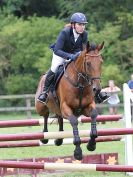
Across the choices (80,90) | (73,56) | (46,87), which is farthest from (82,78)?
(46,87)

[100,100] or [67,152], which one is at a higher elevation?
[100,100]

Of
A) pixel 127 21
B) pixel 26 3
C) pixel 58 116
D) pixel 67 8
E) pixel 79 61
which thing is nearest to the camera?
pixel 79 61

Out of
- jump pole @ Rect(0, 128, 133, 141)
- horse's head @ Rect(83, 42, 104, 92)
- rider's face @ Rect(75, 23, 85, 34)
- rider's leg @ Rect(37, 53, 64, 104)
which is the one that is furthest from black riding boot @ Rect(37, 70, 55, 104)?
jump pole @ Rect(0, 128, 133, 141)

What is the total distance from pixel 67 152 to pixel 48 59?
1965 centimetres

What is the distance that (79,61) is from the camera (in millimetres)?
8836

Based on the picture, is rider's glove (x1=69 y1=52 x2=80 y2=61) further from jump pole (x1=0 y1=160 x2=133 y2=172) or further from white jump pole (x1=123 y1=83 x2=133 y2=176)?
jump pole (x1=0 y1=160 x2=133 y2=172)

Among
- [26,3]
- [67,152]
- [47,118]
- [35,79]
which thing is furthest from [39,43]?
[47,118]

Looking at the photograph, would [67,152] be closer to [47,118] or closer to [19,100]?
[47,118]

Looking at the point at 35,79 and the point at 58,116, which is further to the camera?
the point at 35,79

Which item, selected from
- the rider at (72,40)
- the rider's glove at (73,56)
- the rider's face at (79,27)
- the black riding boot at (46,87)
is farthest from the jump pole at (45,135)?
the black riding boot at (46,87)

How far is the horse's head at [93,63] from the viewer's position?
8047mm

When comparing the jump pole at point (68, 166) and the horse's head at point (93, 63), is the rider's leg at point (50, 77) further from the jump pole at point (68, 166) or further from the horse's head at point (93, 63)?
the jump pole at point (68, 166)

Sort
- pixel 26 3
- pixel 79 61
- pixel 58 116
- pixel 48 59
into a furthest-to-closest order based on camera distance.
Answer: pixel 26 3 < pixel 48 59 < pixel 58 116 < pixel 79 61

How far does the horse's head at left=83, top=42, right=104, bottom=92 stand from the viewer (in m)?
8.05
